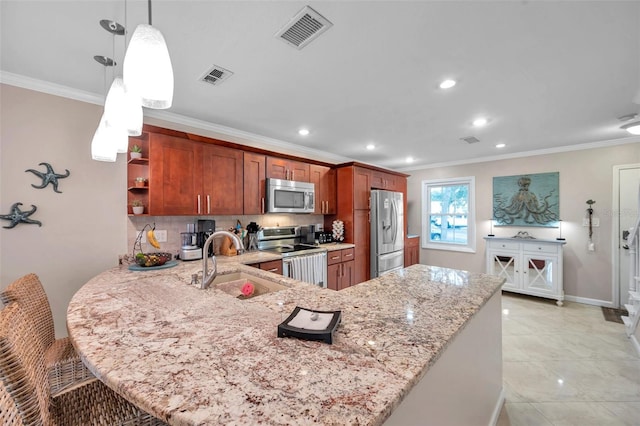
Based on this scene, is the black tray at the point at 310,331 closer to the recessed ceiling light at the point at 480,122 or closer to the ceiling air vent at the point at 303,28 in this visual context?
the ceiling air vent at the point at 303,28

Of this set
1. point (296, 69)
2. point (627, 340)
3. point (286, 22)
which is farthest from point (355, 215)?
point (627, 340)

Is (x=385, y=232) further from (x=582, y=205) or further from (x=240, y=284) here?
(x=582, y=205)

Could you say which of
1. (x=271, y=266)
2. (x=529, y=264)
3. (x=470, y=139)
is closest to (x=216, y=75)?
(x=271, y=266)

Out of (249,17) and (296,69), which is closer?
(249,17)

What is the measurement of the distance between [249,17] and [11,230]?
2476mm

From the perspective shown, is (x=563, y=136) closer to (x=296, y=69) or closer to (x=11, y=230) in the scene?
(x=296, y=69)

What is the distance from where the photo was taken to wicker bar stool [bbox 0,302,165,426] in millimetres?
680

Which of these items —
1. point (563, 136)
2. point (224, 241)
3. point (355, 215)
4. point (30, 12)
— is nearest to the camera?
point (30, 12)

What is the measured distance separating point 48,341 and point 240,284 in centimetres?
110

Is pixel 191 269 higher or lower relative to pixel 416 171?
lower

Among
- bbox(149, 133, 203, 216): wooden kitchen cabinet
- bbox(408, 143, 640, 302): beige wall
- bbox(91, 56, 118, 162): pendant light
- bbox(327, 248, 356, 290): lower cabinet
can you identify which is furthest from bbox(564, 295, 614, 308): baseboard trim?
bbox(91, 56, 118, 162): pendant light

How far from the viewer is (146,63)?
3.07ft

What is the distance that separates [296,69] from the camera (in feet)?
6.34

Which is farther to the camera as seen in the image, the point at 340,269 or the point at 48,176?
the point at 340,269
